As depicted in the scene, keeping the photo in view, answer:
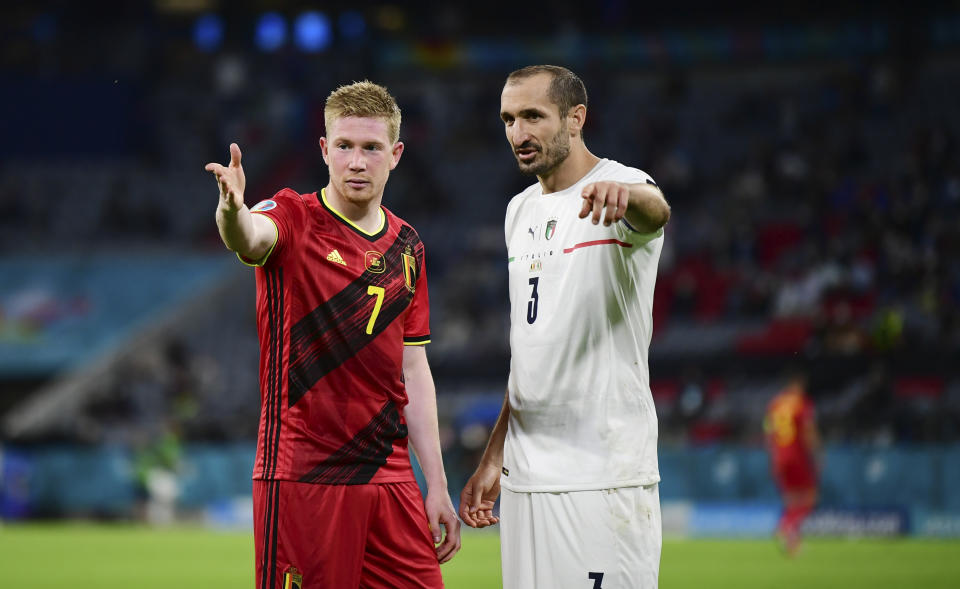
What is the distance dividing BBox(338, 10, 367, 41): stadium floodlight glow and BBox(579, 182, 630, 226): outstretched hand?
33315 millimetres

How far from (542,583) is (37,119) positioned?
3364cm

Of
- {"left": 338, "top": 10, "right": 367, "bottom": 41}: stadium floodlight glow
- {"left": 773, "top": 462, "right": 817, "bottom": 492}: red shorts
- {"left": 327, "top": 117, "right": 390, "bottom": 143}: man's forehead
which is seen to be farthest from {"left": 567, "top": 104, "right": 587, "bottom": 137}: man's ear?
{"left": 338, "top": 10, "right": 367, "bottom": 41}: stadium floodlight glow

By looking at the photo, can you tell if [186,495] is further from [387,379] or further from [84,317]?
[387,379]

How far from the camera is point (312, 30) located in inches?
1447

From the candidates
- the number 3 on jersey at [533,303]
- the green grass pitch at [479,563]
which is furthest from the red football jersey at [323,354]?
the green grass pitch at [479,563]

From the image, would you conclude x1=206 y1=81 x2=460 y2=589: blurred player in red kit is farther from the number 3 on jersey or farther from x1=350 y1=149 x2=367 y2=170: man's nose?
the number 3 on jersey

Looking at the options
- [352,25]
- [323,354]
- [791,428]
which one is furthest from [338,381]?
[352,25]

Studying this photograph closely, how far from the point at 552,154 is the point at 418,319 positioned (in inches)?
32.1

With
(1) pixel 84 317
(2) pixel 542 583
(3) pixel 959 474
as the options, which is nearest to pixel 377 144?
(2) pixel 542 583

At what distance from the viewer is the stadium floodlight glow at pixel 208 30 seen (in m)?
36.9

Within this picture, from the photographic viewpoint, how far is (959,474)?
1803cm

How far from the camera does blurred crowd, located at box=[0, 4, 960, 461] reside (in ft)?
70.4

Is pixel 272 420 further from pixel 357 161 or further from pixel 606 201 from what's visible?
pixel 606 201

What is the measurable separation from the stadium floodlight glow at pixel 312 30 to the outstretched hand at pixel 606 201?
33620mm
